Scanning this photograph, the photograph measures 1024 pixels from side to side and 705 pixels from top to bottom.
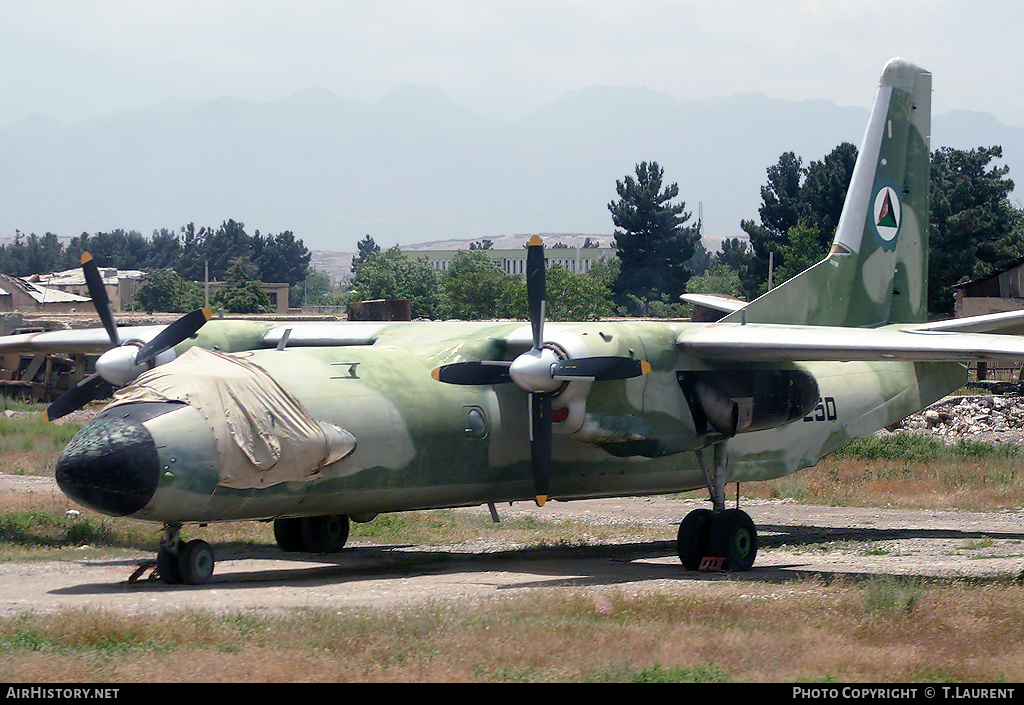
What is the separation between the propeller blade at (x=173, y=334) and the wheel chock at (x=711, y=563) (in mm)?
8533

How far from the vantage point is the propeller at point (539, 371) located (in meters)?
16.9

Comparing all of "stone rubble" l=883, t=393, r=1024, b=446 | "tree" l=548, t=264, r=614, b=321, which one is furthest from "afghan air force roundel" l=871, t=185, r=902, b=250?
"tree" l=548, t=264, r=614, b=321

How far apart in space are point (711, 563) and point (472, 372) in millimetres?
5016

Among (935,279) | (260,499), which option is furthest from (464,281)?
(260,499)

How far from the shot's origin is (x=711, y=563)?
1911 centimetres

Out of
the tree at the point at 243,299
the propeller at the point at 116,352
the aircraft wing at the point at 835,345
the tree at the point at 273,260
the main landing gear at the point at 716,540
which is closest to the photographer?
the aircraft wing at the point at 835,345

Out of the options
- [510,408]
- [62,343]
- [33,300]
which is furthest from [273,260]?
[510,408]

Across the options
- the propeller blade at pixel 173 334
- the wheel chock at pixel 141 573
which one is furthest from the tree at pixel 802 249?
the wheel chock at pixel 141 573

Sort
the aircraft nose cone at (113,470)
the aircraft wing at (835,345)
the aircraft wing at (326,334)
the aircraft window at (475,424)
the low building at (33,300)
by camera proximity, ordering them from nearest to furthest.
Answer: the aircraft nose cone at (113,470)
the aircraft wing at (835,345)
the aircraft window at (475,424)
the aircraft wing at (326,334)
the low building at (33,300)

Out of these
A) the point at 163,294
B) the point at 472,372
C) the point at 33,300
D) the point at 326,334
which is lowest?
the point at 472,372

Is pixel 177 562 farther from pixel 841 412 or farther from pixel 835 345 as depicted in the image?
pixel 841 412

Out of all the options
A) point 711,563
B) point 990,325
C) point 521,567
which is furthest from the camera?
point 990,325

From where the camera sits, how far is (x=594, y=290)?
71.6m

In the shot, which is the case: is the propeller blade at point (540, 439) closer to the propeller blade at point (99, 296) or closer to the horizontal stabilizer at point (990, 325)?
the propeller blade at point (99, 296)
